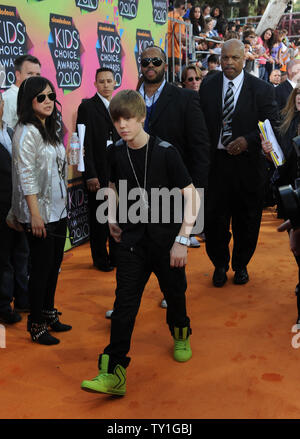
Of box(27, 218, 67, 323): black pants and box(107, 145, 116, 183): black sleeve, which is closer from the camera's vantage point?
box(107, 145, 116, 183): black sleeve

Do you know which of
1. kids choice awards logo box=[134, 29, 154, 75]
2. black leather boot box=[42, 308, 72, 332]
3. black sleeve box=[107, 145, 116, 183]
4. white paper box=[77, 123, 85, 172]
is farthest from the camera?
kids choice awards logo box=[134, 29, 154, 75]

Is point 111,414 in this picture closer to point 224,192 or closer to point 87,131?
point 224,192

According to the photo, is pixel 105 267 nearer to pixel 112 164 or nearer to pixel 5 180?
pixel 5 180

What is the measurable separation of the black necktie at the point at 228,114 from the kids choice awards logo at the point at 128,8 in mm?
3141

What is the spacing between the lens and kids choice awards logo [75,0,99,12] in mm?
6174

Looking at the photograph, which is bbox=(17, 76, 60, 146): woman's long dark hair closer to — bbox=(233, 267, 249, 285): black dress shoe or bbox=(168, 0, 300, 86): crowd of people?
bbox=(233, 267, 249, 285): black dress shoe

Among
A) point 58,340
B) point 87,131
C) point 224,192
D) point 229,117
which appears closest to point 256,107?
point 229,117

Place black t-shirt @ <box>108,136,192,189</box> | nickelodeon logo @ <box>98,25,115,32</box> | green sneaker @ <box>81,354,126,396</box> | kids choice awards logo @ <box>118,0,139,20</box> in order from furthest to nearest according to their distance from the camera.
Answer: kids choice awards logo @ <box>118,0,139,20</box> < nickelodeon logo @ <box>98,25,115,32</box> < black t-shirt @ <box>108,136,192,189</box> < green sneaker @ <box>81,354,126,396</box>

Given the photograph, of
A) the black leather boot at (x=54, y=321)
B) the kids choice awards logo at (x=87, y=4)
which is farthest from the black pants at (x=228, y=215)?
the kids choice awards logo at (x=87, y=4)

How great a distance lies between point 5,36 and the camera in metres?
4.88

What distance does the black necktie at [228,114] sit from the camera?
186 inches

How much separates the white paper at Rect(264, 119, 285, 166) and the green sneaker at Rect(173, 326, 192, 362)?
1569mm

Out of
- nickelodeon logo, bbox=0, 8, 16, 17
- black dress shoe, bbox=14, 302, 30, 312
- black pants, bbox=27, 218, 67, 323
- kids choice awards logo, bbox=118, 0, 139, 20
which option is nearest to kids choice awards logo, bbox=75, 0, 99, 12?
kids choice awards logo, bbox=118, 0, 139, 20
